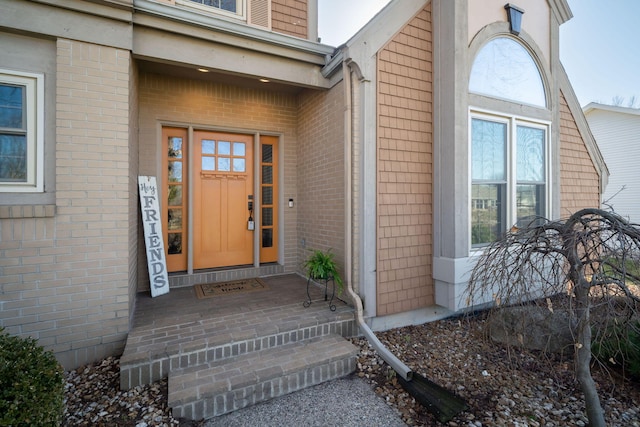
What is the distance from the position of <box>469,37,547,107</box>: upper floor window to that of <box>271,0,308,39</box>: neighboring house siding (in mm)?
2372

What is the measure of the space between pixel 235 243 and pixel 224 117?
1979mm

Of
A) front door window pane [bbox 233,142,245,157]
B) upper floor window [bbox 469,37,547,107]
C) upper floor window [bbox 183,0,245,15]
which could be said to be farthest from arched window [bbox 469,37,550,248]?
front door window pane [bbox 233,142,245,157]

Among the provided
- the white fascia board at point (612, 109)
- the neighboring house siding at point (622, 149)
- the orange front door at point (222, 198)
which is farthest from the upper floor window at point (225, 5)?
the white fascia board at point (612, 109)

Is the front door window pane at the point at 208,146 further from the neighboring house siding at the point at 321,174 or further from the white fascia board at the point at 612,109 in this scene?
the white fascia board at the point at 612,109

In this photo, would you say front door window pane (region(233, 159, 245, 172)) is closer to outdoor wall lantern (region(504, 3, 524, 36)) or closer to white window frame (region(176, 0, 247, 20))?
white window frame (region(176, 0, 247, 20))

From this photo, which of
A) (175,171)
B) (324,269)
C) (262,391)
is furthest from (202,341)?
(175,171)

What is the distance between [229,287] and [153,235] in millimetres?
1244

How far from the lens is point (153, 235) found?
4113mm

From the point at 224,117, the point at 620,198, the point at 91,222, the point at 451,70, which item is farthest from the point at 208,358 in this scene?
the point at 620,198

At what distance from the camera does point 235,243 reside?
4.95 metres

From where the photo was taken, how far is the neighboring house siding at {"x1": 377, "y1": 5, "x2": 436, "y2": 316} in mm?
3674

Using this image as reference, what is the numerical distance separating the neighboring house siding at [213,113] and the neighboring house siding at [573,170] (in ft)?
15.0

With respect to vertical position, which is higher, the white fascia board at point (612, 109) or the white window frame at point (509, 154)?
the white fascia board at point (612, 109)

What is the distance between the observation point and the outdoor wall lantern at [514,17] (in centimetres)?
419
